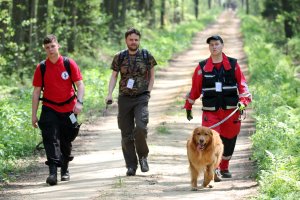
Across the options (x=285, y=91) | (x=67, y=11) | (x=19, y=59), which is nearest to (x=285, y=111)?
(x=285, y=91)

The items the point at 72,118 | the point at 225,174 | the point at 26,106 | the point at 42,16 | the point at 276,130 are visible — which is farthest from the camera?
the point at 42,16

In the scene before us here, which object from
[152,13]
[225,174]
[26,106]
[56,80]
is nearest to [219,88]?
[225,174]

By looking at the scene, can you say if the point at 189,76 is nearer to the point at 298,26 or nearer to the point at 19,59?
the point at 19,59

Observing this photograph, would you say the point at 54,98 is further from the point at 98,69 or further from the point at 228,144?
the point at 98,69

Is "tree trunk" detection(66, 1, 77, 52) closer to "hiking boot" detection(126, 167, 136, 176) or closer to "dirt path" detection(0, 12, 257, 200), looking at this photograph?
"dirt path" detection(0, 12, 257, 200)

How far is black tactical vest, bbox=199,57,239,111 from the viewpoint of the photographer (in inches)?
353

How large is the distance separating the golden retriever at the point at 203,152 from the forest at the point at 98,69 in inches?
27.0

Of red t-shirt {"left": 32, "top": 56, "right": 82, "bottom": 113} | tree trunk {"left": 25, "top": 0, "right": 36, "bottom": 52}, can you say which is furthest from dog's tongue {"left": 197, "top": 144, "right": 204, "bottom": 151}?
tree trunk {"left": 25, "top": 0, "right": 36, "bottom": 52}

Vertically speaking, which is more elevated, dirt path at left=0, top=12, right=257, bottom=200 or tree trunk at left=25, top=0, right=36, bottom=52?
tree trunk at left=25, top=0, right=36, bottom=52

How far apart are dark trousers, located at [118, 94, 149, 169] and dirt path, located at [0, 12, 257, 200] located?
1.20ft

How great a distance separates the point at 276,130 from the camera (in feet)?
38.3

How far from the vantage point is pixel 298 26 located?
117ft

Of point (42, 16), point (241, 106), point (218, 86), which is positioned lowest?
point (241, 106)

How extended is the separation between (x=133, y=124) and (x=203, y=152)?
5.95 ft
